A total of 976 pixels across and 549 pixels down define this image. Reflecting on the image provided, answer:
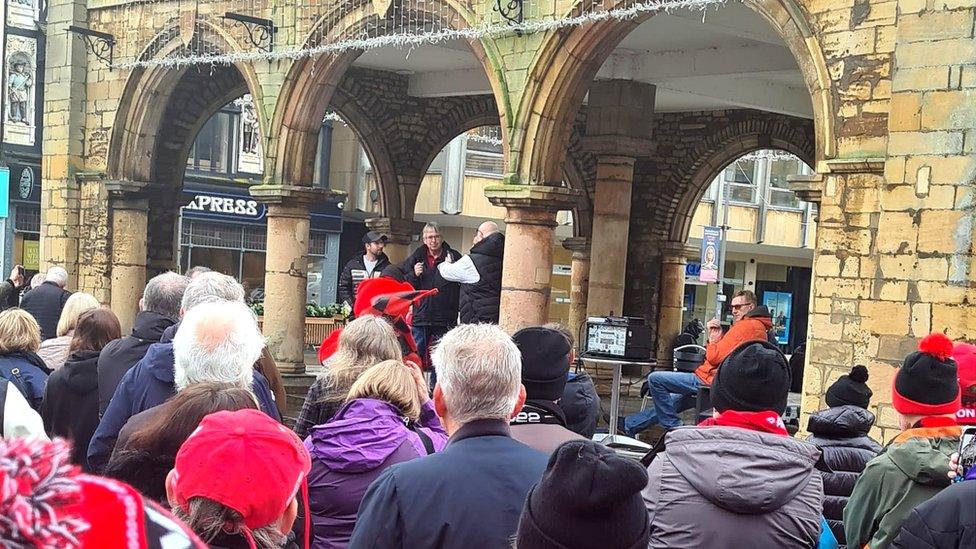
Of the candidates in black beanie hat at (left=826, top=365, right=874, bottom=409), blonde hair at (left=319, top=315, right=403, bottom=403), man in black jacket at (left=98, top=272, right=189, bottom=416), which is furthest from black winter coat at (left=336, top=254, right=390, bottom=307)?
black beanie hat at (left=826, top=365, right=874, bottom=409)

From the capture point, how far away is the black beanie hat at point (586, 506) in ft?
6.79

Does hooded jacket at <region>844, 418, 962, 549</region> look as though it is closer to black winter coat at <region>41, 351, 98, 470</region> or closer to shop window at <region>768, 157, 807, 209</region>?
black winter coat at <region>41, 351, 98, 470</region>

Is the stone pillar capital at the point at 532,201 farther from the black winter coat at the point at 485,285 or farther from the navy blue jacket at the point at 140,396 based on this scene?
the navy blue jacket at the point at 140,396

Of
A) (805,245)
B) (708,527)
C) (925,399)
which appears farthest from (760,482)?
(805,245)

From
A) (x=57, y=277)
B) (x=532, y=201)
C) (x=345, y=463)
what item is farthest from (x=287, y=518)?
(x=57, y=277)

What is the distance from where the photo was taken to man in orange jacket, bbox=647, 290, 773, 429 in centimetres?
882

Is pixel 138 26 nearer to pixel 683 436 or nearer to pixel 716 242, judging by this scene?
pixel 716 242

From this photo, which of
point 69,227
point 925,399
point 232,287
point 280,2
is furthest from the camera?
point 69,227

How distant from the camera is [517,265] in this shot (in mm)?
10852

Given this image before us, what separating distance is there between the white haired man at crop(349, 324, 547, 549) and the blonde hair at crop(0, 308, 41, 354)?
332 cm

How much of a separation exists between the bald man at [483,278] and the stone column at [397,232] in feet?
25.3

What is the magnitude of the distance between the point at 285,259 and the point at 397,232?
16.2 feet

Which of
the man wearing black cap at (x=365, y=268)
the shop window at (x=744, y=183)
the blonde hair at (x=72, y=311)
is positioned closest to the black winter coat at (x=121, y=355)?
the blonde hair at (x=72, y=311)

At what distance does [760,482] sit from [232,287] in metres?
2.84
